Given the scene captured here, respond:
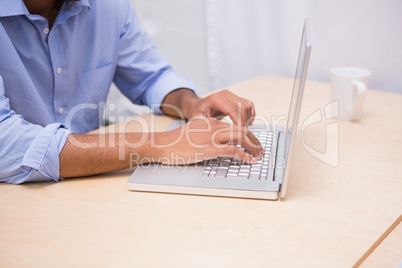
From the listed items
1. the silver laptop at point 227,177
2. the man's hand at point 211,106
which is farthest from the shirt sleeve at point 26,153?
the man's hand at point 211,106

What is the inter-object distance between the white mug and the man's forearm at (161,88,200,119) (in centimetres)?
36

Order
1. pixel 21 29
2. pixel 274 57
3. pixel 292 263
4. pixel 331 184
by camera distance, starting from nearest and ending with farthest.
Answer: pixel 292 263, pixel 331 184, pixel 21 29, pixel 274 57

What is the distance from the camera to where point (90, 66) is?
50.6 inches

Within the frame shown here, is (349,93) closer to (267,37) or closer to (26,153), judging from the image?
(267,37)

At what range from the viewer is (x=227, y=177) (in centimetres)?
85

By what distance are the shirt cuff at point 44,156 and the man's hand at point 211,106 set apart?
38 centimetres

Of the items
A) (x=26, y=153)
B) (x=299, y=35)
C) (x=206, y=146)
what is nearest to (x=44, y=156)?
(x=26, y=153)

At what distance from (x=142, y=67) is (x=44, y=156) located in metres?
0.59

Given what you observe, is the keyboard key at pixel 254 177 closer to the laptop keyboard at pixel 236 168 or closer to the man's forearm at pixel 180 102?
the laptop keyboard at pixel 236 168

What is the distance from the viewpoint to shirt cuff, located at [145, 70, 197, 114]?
4.33ft

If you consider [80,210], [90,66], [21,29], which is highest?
[21,29]

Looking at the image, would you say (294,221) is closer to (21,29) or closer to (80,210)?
(80,210)

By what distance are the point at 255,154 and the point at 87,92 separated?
1.97 ft

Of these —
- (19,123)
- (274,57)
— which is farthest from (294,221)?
(274,57)
